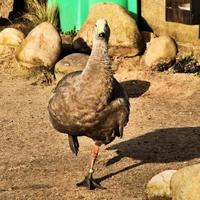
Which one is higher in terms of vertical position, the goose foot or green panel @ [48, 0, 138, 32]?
green panel @ [48, 0, 138, 32]

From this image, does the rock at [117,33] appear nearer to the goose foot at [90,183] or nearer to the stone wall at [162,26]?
the stone wall at [162,26]

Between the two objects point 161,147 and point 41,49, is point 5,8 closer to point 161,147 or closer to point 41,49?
point 41,49

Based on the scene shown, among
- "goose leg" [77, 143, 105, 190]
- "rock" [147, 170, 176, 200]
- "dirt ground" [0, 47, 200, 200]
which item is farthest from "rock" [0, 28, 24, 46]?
"rock" [147, 170, 176, 200]

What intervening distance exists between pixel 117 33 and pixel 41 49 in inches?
57.7

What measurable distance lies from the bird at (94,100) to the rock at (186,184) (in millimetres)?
890

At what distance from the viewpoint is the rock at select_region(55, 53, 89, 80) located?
11352mm

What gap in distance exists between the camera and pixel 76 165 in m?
7.74

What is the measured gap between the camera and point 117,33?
39.8 feet

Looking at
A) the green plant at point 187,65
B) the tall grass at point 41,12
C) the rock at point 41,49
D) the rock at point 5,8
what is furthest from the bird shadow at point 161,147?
the rock at point 5,8

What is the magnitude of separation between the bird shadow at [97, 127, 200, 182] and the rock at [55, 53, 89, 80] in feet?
9.22

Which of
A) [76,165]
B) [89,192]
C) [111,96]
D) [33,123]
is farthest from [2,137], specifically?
[111,96]

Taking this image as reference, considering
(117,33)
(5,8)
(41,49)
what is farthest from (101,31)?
(5,8)

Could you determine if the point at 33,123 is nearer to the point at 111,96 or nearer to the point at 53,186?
the point at 53,186

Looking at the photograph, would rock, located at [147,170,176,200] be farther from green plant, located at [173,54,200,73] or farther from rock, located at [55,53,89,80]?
green plant, located at [173,54,200,73]
